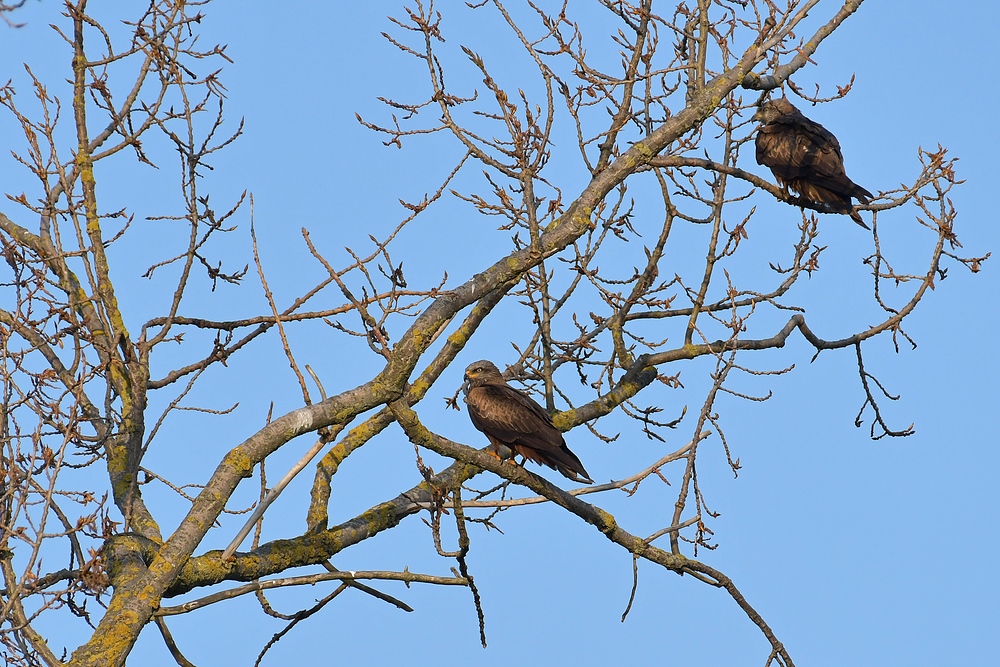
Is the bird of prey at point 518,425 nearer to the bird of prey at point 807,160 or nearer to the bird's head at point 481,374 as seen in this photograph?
the bird's head at point 481,374

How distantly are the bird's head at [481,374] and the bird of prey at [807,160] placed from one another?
307 centimetres

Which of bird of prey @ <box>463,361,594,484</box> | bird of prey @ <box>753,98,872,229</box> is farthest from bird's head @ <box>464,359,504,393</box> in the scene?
bird of prey @ <box>753,98,872,229</box>

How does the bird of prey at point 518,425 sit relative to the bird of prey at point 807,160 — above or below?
below

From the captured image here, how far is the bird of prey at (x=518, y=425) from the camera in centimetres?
731

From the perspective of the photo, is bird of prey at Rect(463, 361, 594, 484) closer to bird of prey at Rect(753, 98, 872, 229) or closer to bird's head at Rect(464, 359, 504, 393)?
bird's head at Rect(464, 359, 504, 393)

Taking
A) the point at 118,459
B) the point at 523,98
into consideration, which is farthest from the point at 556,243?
the point at 118,459

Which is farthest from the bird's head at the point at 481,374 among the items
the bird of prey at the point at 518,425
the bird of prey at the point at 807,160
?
the bird of prey at the point at 807,160

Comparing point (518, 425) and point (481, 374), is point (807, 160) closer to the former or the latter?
point (481, 374)

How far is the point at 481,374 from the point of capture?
874cm

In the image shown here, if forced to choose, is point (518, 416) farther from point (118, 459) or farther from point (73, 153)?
point (73, 153)

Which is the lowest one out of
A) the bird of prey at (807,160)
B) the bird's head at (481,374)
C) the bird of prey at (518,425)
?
the bird of prey at (518,425)

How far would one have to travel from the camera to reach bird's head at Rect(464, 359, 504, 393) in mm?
8477

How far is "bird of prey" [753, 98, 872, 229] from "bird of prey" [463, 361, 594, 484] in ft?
10.5

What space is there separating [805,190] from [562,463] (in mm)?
3706
